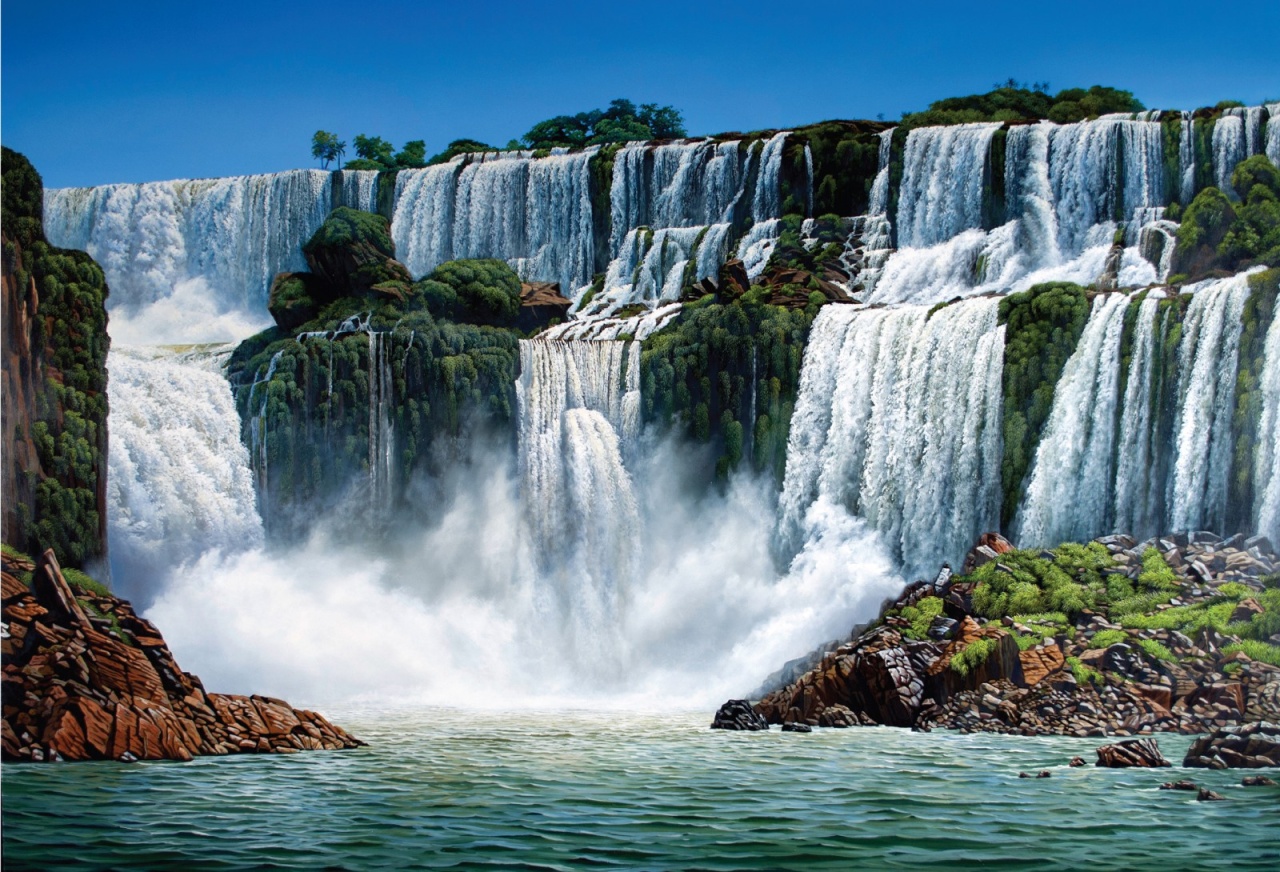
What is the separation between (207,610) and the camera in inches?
613

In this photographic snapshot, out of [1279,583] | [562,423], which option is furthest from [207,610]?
[1279,583]

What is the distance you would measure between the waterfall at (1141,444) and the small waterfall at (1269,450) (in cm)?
116

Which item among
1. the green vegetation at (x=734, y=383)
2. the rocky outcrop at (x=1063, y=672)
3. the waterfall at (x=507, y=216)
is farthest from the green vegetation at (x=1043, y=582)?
the waterfall at (x=507, y=216)

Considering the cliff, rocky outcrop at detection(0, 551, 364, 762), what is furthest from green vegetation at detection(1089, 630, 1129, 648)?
the cliff

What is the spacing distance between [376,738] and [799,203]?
1449 cm

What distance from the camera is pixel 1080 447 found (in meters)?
17.1

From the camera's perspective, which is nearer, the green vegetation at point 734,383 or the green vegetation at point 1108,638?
the green vegetation at point 1108,638

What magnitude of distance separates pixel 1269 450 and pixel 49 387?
10531mm

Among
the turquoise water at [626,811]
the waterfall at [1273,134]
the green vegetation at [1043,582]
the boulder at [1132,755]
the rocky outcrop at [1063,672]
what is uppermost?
the waterfall at [1273,134]

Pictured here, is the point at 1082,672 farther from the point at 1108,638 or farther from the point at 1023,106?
the point at 1023,106

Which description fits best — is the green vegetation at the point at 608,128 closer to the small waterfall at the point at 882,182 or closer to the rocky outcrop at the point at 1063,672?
the small waterfall at the point at 882,182

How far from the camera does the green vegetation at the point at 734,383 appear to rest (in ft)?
62.9

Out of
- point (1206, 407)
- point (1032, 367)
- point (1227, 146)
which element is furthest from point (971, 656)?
point (1227, 146)

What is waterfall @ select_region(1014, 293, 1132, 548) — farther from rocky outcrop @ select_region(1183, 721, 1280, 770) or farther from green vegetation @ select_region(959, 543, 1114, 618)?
rocky outcrop @ select_region(1183, 721, 1280, 770)
